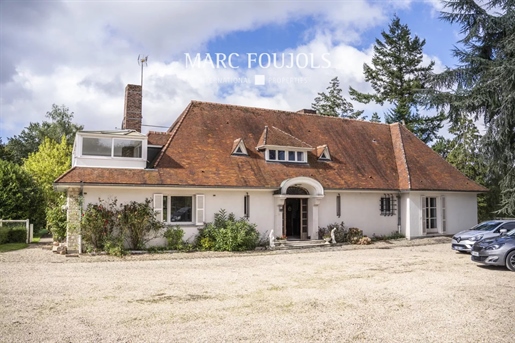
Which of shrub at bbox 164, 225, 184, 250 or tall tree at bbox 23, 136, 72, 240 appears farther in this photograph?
→ tall tree at bbox 23, 136, 72, 240

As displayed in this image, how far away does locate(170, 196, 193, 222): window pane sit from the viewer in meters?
19.2

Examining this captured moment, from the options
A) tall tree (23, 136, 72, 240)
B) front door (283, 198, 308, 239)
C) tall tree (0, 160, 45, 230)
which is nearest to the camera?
front door (283, 198, 308, 239)

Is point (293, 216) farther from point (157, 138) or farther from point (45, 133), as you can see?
point (45, 133)

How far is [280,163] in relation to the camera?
22234 mm

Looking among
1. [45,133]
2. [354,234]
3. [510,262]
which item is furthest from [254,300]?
[45,133]

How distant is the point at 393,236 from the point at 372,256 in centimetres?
676

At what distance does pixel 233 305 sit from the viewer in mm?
9289

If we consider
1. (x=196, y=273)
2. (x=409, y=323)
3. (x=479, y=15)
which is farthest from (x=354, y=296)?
(x=479, y=15)

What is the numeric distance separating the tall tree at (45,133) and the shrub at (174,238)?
114 feet

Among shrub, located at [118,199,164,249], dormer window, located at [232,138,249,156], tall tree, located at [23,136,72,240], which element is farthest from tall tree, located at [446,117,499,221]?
tall tree, located at [23,136,72,240]

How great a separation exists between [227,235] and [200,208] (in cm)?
177

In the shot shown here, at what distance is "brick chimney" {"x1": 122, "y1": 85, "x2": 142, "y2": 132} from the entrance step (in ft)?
31.5

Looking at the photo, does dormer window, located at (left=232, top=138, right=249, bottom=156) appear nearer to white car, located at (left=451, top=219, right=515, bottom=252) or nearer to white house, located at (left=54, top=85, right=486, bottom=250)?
white house, located at (left=54, top=85, right=486, bottom=250)

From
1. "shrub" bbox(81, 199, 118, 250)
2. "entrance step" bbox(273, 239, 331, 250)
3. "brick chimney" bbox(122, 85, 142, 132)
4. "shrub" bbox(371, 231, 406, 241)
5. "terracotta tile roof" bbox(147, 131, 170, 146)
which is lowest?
"entrance step" bbox(273, 239, 331, 250)
